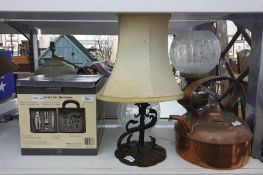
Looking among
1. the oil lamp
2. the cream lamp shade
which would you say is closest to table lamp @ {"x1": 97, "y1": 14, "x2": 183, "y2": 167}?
the cream lamp shade

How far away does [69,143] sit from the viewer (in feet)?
2.07

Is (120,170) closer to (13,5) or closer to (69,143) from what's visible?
A: (69,143)

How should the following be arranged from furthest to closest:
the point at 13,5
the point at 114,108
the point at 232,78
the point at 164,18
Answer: the point at 114,108 < the point at 232,78 < the point at 164,18 < the point at 13,5

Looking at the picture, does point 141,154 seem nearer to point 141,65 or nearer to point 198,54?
point 141,65

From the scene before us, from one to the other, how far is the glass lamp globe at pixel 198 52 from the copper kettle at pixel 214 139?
7.9 inches

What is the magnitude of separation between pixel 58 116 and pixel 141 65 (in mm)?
233

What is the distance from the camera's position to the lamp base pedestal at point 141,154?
0.60 metres

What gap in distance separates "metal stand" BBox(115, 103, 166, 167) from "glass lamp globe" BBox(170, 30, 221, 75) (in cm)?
24

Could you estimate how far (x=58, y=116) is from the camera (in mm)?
617

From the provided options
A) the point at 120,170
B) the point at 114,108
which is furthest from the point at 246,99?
the point at 114,108

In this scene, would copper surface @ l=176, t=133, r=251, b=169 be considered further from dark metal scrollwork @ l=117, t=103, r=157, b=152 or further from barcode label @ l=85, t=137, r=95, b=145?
barcode label @ l=85, t=137, r=95, b=145

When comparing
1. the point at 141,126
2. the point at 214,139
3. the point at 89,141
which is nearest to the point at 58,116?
the point at 89,141

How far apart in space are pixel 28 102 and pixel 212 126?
423 mm

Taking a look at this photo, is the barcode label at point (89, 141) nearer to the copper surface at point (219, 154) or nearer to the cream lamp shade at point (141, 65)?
the cream lamp shade at point (141, 65)
